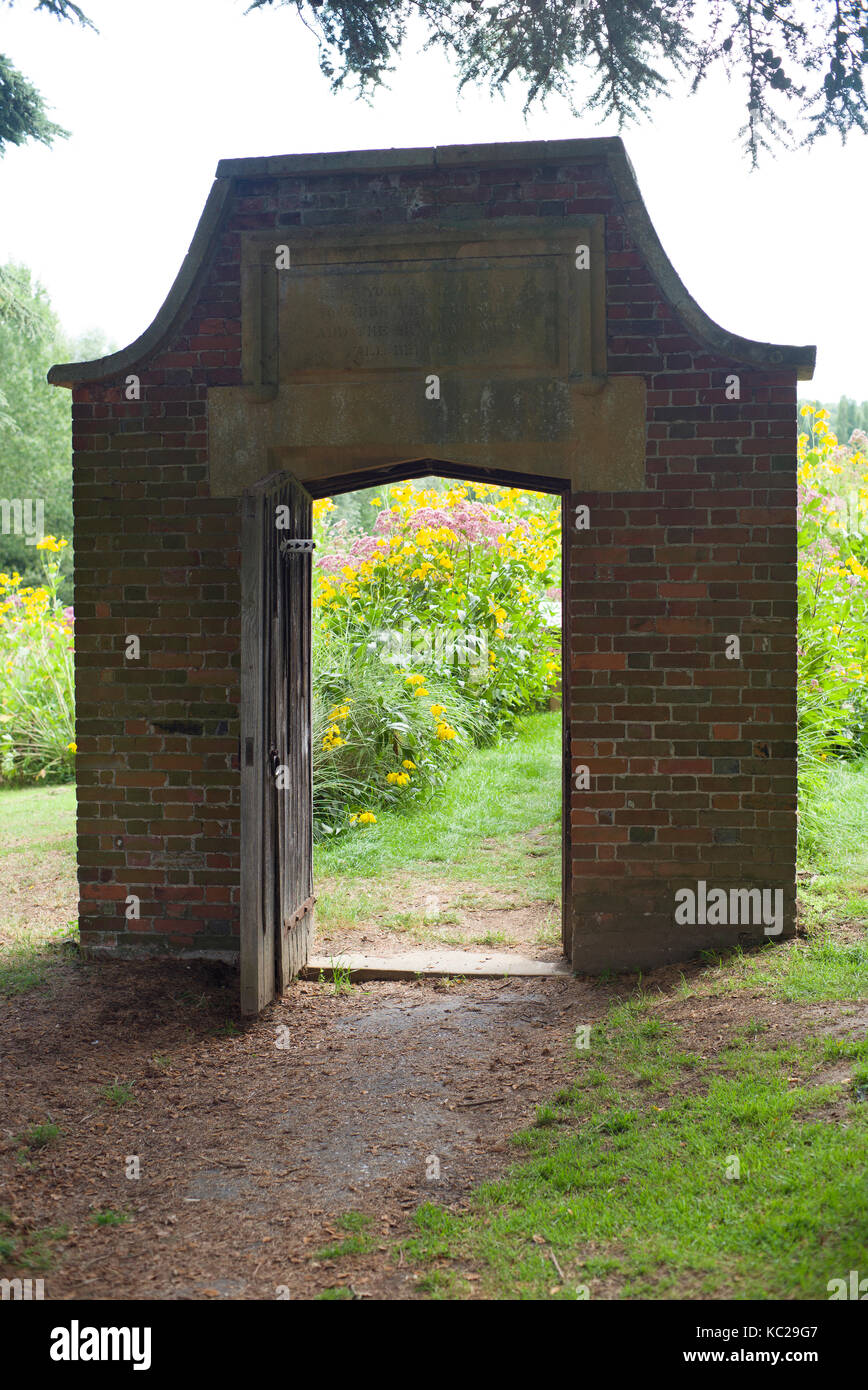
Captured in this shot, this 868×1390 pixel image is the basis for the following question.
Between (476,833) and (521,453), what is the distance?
425 cm

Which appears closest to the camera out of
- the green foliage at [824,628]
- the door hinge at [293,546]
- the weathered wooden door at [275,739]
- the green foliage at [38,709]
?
the weathered wooden door at [275,739]

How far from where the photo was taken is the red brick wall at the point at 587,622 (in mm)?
5336

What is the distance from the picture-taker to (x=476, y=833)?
889 centimetres

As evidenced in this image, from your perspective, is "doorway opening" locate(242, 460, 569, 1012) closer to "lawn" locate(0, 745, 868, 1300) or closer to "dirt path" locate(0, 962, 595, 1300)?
"dirt path" locate(0, 962, 595, 1300)

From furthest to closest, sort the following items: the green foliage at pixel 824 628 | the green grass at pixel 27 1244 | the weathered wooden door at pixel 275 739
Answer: the green foliage at pixel 824 628, the weathered wooden door at pixel 275 739, the green grass at pixel 27 1244

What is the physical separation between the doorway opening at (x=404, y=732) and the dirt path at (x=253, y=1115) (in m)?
0.40

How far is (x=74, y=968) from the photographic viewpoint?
5.66m

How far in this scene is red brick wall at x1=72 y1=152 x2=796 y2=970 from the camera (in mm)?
5336

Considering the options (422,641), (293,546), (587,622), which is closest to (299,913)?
(293,546)

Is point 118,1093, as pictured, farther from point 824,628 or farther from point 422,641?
point 422,641

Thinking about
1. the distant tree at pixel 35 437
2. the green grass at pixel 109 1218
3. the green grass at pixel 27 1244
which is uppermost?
the distant tree at pixel 35 437

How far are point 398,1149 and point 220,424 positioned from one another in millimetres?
3600

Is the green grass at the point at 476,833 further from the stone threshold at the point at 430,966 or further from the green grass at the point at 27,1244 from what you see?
the green grass at the point at 27,1244

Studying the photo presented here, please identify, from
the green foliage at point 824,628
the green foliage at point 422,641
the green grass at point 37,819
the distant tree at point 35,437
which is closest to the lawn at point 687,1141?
the green foliage at point 824,628
